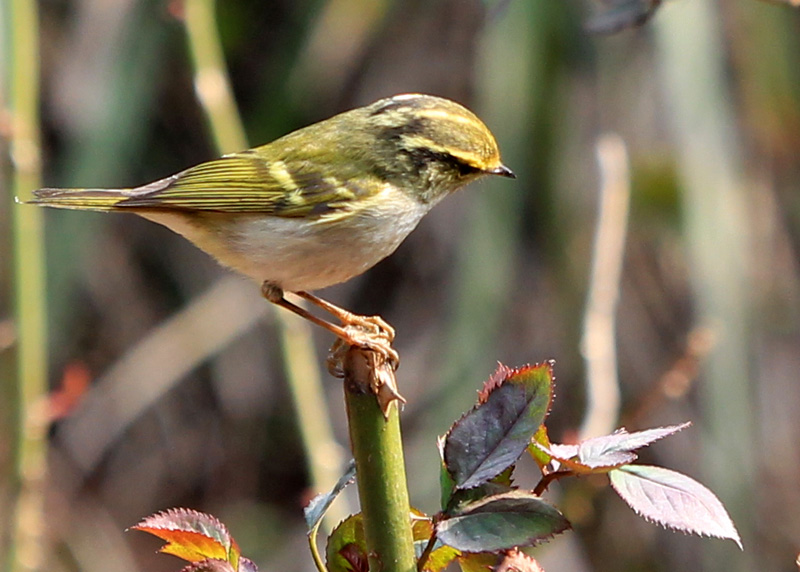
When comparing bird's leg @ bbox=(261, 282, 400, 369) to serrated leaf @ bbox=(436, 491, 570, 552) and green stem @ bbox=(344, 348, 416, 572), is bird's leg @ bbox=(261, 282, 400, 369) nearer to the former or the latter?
green stem @ bbox=(344, 348, 416, 572)

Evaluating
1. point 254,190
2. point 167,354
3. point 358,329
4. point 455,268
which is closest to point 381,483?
point 358,329

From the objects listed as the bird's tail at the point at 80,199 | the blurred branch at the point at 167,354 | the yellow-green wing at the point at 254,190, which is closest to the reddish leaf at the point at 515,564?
the yellow-green wing at the point at 254,190

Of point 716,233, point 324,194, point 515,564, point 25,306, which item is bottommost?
point 515,564

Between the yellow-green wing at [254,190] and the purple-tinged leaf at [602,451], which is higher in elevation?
the yellow-green wing at [254,190]

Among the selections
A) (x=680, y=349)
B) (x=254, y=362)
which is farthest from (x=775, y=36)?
(x=254, y=362)

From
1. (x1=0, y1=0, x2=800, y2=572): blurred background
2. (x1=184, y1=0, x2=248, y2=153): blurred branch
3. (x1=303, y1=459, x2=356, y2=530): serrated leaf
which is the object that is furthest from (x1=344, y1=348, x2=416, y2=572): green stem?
(x1=0, y1=0, x2=800, y2=572): blurred background

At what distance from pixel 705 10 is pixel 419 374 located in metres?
1.58

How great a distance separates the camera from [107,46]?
140 inches

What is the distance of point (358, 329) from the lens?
153 cm

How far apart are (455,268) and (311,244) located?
1.53m

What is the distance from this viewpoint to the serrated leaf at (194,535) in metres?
0.78

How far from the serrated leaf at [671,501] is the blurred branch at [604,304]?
1.07 metres

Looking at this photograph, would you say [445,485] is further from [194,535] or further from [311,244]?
[311,244]

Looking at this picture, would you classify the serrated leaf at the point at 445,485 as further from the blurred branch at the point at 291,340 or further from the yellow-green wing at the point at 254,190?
the blurred branch at the point at 291,340
